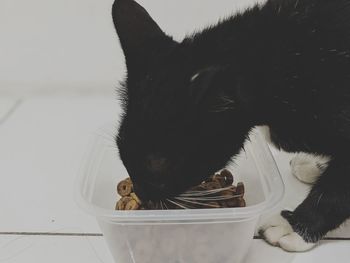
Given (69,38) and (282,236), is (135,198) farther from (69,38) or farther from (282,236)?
(69,38)

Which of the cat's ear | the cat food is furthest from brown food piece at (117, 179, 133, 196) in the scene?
the cat's ear

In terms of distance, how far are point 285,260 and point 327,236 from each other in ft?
0.38

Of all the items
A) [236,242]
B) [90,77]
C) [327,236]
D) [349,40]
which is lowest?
[327,236]

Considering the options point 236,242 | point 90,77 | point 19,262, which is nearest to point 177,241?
point 236,242

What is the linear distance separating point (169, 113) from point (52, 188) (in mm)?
499

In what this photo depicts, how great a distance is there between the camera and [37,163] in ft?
3.92

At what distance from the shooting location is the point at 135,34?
799 mm

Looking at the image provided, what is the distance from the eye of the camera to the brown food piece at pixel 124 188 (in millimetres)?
914

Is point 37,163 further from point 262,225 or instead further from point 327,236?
point 327,236

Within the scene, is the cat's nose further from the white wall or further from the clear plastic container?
the white wall

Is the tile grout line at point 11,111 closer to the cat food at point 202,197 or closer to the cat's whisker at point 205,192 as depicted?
the cat food at point 202,197

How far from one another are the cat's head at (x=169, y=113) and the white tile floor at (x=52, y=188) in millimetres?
221

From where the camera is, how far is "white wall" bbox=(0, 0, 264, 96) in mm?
1488

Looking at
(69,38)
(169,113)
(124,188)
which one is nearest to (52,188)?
(124,188)
